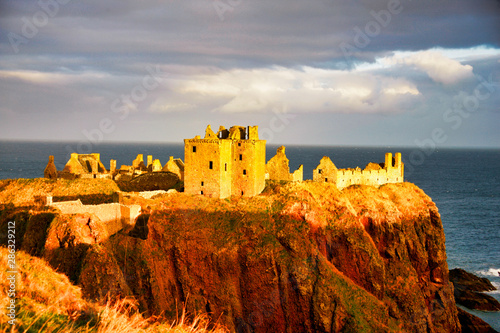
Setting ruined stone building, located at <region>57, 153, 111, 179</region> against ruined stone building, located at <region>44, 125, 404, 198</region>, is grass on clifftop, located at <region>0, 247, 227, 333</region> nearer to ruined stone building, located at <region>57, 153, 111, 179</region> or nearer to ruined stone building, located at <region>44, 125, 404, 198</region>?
ruined stone building, located at <region>44, 125, 404, 198</region>

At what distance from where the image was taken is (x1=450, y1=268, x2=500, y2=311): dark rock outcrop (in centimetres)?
5441

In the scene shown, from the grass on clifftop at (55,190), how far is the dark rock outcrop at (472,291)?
44.9 metres

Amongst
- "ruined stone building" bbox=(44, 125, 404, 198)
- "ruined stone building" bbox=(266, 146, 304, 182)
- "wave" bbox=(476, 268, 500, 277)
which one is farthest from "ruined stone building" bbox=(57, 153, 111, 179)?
"wave" bbox=(476, 268, 500, 277)

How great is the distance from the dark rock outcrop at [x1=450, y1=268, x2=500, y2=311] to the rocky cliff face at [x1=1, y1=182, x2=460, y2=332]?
30.0 ft

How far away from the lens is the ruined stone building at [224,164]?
4728 centimetres

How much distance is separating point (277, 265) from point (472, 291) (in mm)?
33536

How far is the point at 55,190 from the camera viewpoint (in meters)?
42.3

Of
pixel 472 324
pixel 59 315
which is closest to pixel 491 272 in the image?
pixel 472 324

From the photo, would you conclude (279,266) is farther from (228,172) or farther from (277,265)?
(228,172)

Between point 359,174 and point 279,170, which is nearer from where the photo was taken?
point 359,174

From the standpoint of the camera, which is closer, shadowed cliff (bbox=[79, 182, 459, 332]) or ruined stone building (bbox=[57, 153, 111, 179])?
shadowed cliff (bbox=[79, 182, 459, 332])

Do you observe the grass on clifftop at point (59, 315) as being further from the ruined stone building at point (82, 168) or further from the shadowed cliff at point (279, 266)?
the ruined stone building at point (82, 168)

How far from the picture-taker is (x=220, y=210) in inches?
1667

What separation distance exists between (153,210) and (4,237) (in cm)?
1207
